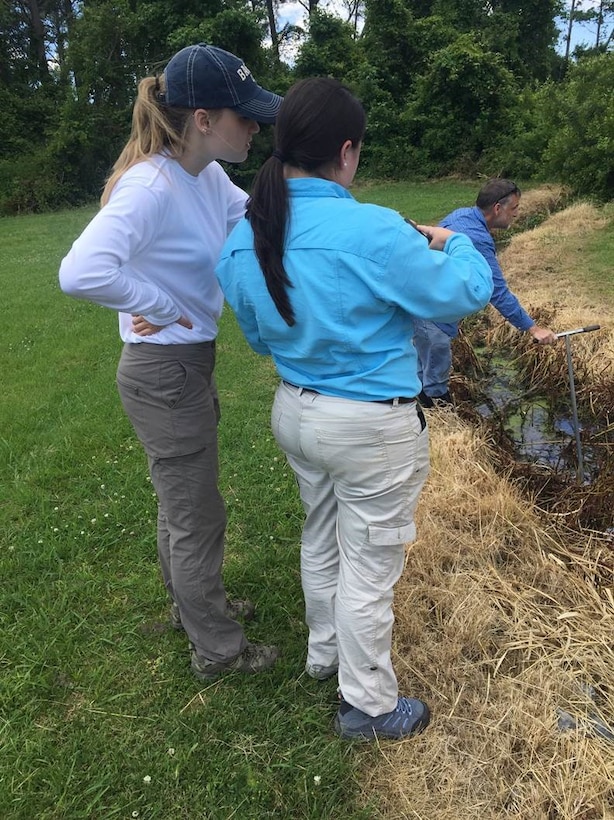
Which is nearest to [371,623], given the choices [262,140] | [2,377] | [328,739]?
[328,739]

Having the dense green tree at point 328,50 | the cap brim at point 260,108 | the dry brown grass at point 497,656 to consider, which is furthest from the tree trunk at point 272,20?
the cap brim at point 260,108

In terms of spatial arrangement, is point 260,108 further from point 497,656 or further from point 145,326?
point 497,656

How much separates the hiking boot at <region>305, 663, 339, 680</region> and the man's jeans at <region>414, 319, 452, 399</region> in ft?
9.29

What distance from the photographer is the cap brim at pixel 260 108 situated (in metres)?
1.81

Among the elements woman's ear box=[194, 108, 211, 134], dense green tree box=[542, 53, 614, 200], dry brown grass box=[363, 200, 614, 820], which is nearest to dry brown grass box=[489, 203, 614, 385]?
dry brown grass box=[363, 200, 614, 820]

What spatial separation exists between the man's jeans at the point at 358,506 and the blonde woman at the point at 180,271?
31 cm

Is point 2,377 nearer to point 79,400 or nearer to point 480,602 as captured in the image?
point 79,400

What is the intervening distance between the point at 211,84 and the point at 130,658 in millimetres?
2059

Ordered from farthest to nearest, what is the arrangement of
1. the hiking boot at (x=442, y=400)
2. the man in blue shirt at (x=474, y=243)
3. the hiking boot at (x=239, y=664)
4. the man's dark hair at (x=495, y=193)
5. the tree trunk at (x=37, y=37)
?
the tree trunk at (x=37, y=37), the hiking boot at (x=442, y=400), the man's dark hair at (x=495, y=193), the man in blue shirt at (x=474, y=243), the hiking boot at (x=239, y=664)

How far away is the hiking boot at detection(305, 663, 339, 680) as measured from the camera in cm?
235

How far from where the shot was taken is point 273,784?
78.8 inches

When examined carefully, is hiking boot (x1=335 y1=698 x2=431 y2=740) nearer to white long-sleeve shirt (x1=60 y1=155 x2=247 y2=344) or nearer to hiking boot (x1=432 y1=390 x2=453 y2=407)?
white long-sleeve shirt (x1=60 y1=155 x2=247 y2=344)

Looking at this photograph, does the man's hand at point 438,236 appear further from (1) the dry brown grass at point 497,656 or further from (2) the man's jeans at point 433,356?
(2) the man's jeans at point 433,356

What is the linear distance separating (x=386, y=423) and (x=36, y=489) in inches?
106
